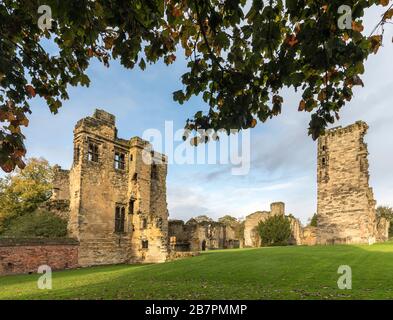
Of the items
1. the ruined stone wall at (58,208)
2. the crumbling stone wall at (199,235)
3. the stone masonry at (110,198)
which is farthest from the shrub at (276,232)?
the ruined stone wall at (58,208)

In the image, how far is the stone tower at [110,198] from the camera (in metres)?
22.9

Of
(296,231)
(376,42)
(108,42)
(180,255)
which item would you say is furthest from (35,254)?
(296,231)

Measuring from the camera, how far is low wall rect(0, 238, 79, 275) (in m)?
18.3

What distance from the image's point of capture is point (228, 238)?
45031 millimetres

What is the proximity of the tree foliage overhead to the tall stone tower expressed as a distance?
28.3 m

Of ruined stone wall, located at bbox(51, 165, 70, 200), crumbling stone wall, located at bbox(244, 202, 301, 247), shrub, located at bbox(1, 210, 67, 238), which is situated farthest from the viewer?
crumbling stone wall, located at bbox(244, 202, 301, 247)

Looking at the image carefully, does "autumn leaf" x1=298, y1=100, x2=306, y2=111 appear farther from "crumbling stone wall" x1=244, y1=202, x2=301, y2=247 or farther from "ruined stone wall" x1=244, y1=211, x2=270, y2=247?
"ruined stone wall" x1=244, y1=211, x2=270, y2=247

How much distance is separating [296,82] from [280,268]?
952cm

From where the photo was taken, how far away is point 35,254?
19422 mm

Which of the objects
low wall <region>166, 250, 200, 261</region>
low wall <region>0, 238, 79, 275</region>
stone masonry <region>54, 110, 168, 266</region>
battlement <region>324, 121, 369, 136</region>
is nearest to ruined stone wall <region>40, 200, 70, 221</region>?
stone masonry <region>54, 110, 168, 266</region>

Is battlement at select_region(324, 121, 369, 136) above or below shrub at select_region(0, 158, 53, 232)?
above

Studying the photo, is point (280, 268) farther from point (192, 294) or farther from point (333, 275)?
point (192, 294)

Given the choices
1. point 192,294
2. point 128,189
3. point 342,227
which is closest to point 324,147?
point 342,227

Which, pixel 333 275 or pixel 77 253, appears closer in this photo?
pixel 333 275
